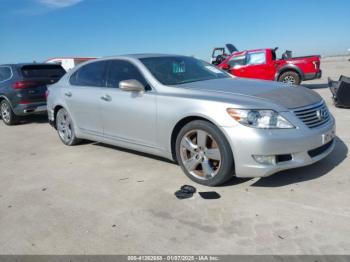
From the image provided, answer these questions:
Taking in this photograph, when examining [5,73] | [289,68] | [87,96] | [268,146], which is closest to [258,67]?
[289,68]

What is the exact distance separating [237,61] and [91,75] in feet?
31.8

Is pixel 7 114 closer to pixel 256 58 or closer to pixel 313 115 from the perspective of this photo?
pixel 313 115

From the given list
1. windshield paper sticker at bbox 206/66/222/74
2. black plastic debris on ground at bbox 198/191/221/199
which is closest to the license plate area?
black plastic debris on ground at bbox 198/191/221/199

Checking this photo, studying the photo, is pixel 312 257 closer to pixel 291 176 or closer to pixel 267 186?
pixel 267 186

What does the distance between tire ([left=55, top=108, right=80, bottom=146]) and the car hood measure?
2.67 meters

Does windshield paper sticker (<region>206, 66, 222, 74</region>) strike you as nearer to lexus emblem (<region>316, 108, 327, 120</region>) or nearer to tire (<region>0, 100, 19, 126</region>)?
lexus emblem (<region>316, 108, 327, 120</region>)

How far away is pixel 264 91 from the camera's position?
415 centimetres

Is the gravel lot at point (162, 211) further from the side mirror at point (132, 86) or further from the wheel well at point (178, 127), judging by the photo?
the side mirror at point (132, 86)

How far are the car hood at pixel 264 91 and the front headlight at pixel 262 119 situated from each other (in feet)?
0.68

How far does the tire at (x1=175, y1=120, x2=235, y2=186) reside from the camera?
3.82m

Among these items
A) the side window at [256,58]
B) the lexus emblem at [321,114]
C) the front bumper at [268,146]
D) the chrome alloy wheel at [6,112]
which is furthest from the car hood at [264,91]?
the side window at [256,58]

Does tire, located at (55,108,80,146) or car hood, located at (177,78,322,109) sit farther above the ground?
car hood, located at (177,78,322,109)

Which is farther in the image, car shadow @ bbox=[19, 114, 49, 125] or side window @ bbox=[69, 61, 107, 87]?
car shadow @ bbox=[19, 114, 49, 125]

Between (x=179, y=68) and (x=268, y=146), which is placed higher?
(x=179, y=68)
